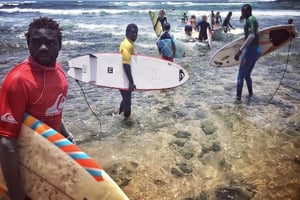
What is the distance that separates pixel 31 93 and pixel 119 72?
4449mm

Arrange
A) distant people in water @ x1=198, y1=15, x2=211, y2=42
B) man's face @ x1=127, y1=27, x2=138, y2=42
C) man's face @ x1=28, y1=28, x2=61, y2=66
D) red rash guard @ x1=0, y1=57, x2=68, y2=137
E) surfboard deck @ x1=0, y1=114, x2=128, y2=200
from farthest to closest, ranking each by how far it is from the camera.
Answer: distant people in water @ x1=198, y1=15, x2=211, y2=42
man's face @ x1=127, y1=27, x2=138, y2=42
surfboard deck @ x1=0, y1=114, x2=128, y2=200
man's face @ x1=28, y1=28, x2=61, y2=66
red rash guard @ x1=0, y1=57, x2=68, y2=137

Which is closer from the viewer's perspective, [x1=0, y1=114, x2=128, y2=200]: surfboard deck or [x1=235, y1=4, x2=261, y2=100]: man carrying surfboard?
[x1=0, y1=114, x2=128, y2=200]: surfboard deck

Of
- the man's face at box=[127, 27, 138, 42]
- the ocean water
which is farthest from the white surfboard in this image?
the man's face at box=[127, 27, 138, 42]

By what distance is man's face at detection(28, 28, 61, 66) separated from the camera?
7.26 feet

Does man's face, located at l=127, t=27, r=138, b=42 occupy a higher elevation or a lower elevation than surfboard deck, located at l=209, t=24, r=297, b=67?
higher

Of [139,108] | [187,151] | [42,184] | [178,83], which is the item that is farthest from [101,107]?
[42,184]

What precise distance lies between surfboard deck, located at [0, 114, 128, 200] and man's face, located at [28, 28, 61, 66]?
1.51 ft

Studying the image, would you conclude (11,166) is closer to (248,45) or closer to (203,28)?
(248,45)

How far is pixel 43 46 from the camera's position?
2225mm

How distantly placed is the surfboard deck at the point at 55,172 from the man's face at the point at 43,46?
460 mm

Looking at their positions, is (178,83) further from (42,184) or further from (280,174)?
(42,184)

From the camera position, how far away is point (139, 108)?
7438mm

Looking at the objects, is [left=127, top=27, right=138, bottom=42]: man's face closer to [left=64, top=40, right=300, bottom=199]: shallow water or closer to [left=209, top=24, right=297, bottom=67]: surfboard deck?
[left=64, top=40, right=300, bottom=199]: shallow water

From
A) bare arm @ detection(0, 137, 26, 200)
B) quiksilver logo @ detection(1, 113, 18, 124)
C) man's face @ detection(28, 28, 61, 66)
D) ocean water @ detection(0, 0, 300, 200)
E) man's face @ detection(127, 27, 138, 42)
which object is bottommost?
ocean water @ detection(0, 0, 300, 200)
